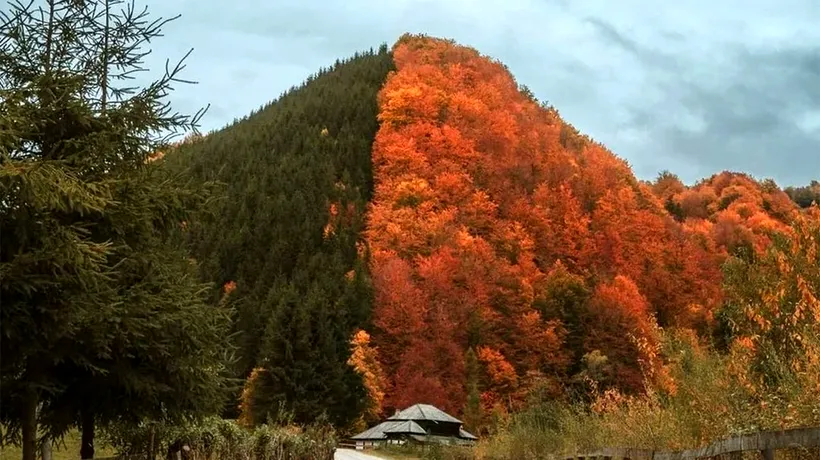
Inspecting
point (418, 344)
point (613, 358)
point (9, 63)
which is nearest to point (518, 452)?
point (9, 63)

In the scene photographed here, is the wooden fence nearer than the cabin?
Yes

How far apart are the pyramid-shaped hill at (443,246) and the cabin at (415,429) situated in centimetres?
308

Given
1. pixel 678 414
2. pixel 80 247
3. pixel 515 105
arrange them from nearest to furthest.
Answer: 1. pixel 80 247
2. pixel 678 414
3. pixel 515 105

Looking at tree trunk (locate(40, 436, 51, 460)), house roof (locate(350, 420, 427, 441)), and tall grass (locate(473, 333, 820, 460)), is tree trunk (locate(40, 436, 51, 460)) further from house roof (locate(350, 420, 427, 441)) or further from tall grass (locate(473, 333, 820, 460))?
house roof (locate(350, 420, 427, 441))

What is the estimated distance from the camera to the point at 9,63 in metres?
10.2

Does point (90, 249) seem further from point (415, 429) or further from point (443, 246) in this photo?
point (443, 246)

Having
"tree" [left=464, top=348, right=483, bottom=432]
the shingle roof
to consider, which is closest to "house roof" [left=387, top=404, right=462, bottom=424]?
the shingle roof

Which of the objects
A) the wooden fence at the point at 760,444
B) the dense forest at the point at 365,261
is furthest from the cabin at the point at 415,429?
the wooden fence at the point at 760,444

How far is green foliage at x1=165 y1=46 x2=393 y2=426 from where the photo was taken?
4641 cm

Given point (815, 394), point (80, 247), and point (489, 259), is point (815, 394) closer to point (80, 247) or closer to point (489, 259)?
point (80, 247)

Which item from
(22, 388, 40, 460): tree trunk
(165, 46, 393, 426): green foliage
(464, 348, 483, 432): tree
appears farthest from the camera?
(464, 348, 483, 432): tree

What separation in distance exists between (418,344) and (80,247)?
50.4m

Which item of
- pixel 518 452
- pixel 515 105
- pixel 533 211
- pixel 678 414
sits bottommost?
pixel 518 452

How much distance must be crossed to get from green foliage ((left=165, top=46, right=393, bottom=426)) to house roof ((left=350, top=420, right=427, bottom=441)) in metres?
2.70
